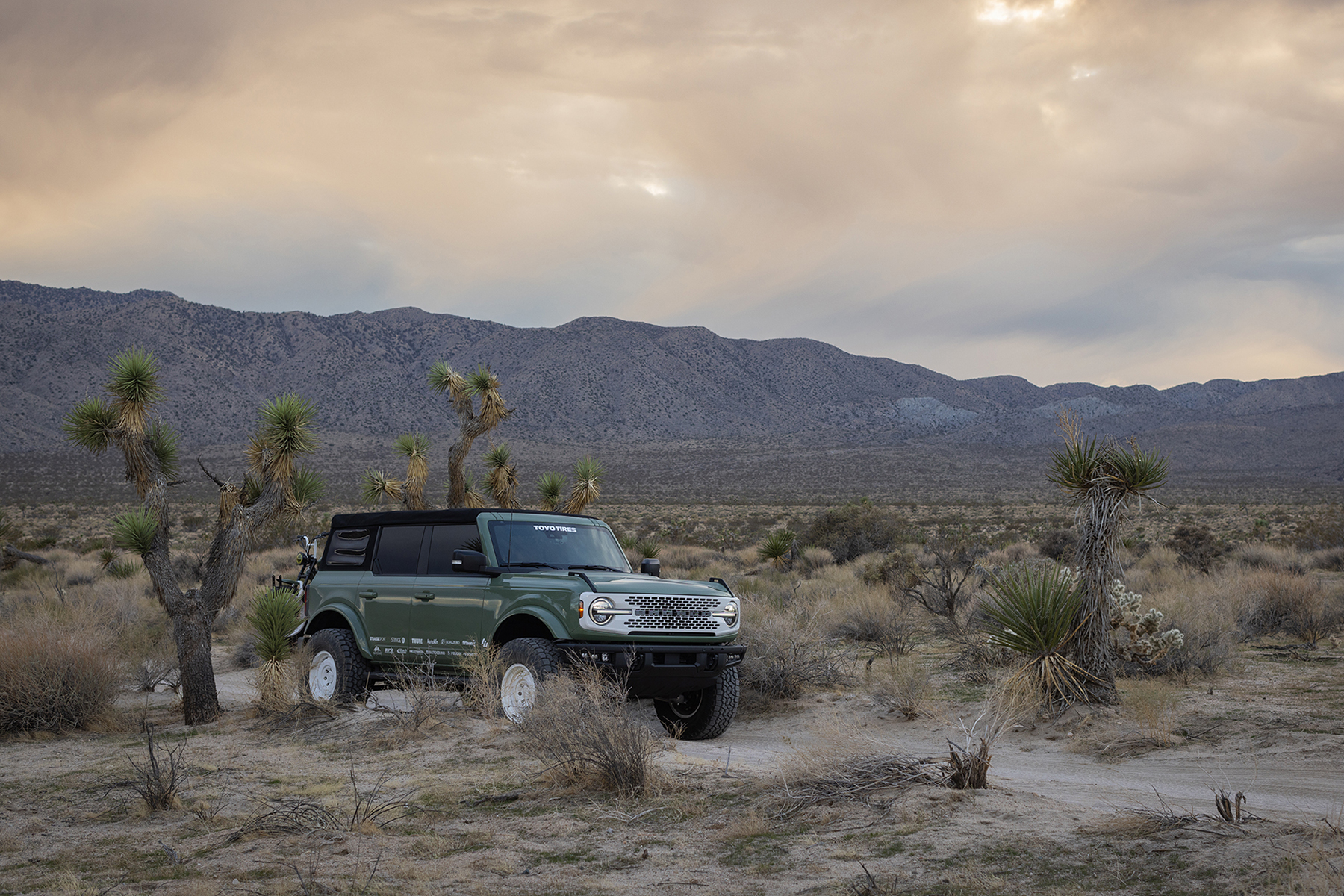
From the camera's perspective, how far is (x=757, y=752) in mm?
9578

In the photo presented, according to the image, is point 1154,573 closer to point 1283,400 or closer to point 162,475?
point 162,475

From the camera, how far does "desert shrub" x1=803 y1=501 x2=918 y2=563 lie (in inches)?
1206

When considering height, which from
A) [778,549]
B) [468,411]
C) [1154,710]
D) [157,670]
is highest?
[468,411]

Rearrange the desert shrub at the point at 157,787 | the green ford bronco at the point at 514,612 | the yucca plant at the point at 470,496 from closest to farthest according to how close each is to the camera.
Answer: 1. the desert shrub at the point at 157,787
2. the green ford bronco at the point at 514,612
3. the yucca plant at the point at 470,496

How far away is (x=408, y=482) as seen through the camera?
19.8 m

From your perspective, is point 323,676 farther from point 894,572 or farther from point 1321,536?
point 1321,536

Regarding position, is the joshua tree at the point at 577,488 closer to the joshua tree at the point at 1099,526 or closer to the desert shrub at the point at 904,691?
the desert shrub at the point at 904,691

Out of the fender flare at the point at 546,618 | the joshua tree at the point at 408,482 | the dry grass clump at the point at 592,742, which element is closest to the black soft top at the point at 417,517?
the fender flare at the point at 546,618

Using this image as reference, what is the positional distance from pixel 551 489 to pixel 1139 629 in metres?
12.0

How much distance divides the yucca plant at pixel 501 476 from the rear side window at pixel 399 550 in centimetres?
923

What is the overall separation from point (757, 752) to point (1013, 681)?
2.64 m

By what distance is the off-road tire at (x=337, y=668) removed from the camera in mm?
11180

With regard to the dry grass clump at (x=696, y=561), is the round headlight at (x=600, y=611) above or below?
above

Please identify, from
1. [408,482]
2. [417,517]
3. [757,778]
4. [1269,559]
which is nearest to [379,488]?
[408,482]
